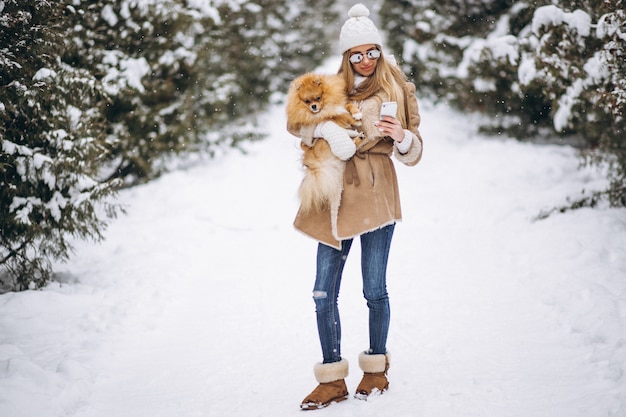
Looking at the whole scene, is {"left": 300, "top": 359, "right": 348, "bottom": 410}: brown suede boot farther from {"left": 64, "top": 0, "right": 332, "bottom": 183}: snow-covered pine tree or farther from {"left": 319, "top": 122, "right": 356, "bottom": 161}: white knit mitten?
{"left": 64, "top": 0, "right": 332, "bottom": 183}: snow-covered pine tree

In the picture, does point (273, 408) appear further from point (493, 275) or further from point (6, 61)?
point (6, 61)

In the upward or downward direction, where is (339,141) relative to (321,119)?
downward

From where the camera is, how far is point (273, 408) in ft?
10.7

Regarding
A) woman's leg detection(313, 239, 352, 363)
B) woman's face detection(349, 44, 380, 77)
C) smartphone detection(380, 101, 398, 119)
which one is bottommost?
woman's leg detection(313, 239, 352, 363)

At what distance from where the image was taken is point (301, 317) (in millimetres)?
4820

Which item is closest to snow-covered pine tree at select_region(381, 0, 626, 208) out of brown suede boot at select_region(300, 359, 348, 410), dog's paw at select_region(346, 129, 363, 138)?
dog's paw at select_region(346, 129, 363, 138)

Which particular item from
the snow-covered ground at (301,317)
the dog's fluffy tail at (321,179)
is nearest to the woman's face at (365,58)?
the dog's fluffy tail at (321,179)

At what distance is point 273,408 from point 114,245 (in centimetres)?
396

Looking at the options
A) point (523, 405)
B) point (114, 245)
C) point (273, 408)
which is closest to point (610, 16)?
point (523, 405)

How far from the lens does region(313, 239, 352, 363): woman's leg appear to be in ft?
10.3

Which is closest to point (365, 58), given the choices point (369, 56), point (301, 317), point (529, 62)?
point (369, 56)

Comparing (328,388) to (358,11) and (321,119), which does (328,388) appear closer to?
(321,119)

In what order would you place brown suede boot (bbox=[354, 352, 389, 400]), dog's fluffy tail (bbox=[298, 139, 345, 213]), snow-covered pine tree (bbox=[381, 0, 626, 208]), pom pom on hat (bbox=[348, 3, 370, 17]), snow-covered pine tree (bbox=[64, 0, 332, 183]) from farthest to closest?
snow-covered pine tree (bbox=[64, 0, 332, 183]) → snow-covered pine tree (bbox=[381, 0, 626, 208]) → pom pom on hat (bbox=[348, 3, 370, 17]) → brown suede boot (bbox=[354, 352, 389, 400]) → dog's fluffy tail (bbox=[298, 139, 345, 213])

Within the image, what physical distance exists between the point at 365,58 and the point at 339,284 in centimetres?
136
